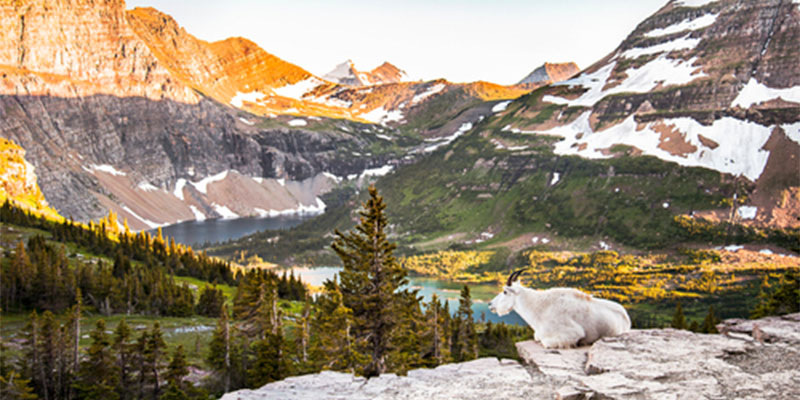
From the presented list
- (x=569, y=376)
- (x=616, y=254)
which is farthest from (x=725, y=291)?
(x=569, y=376)

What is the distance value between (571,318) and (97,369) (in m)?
35.8

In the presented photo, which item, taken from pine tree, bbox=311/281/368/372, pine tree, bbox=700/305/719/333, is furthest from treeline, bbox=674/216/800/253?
pine tree, bbox=311/281/368/372

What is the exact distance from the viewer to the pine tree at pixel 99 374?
35469mm

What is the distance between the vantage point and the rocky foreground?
9266mm

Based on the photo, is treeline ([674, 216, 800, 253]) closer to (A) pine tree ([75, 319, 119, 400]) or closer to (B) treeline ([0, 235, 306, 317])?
(B) treeline ([0, 235, 306, 317])

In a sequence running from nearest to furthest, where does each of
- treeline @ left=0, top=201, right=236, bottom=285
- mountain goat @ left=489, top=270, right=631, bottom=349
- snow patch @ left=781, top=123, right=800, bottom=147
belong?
mountain goat @ left=489, top=270, right=631, bottom=349 → treeline @ left=0, top=201, right=236, bottom=285 → snow patch @ left=781, top=123, right=800, bottom=147

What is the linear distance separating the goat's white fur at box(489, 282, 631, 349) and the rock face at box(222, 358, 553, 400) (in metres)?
2.14

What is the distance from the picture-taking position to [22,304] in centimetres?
5662

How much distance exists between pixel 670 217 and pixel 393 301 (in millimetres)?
186795

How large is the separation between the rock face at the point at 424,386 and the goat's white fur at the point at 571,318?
2135mm

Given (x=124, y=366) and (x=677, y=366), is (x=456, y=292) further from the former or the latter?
(x=677, y=366)

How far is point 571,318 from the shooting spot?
14.3m

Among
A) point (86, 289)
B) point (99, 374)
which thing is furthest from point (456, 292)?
point (99, 374)

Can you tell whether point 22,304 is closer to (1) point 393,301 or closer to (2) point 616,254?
(1) point 393,301
